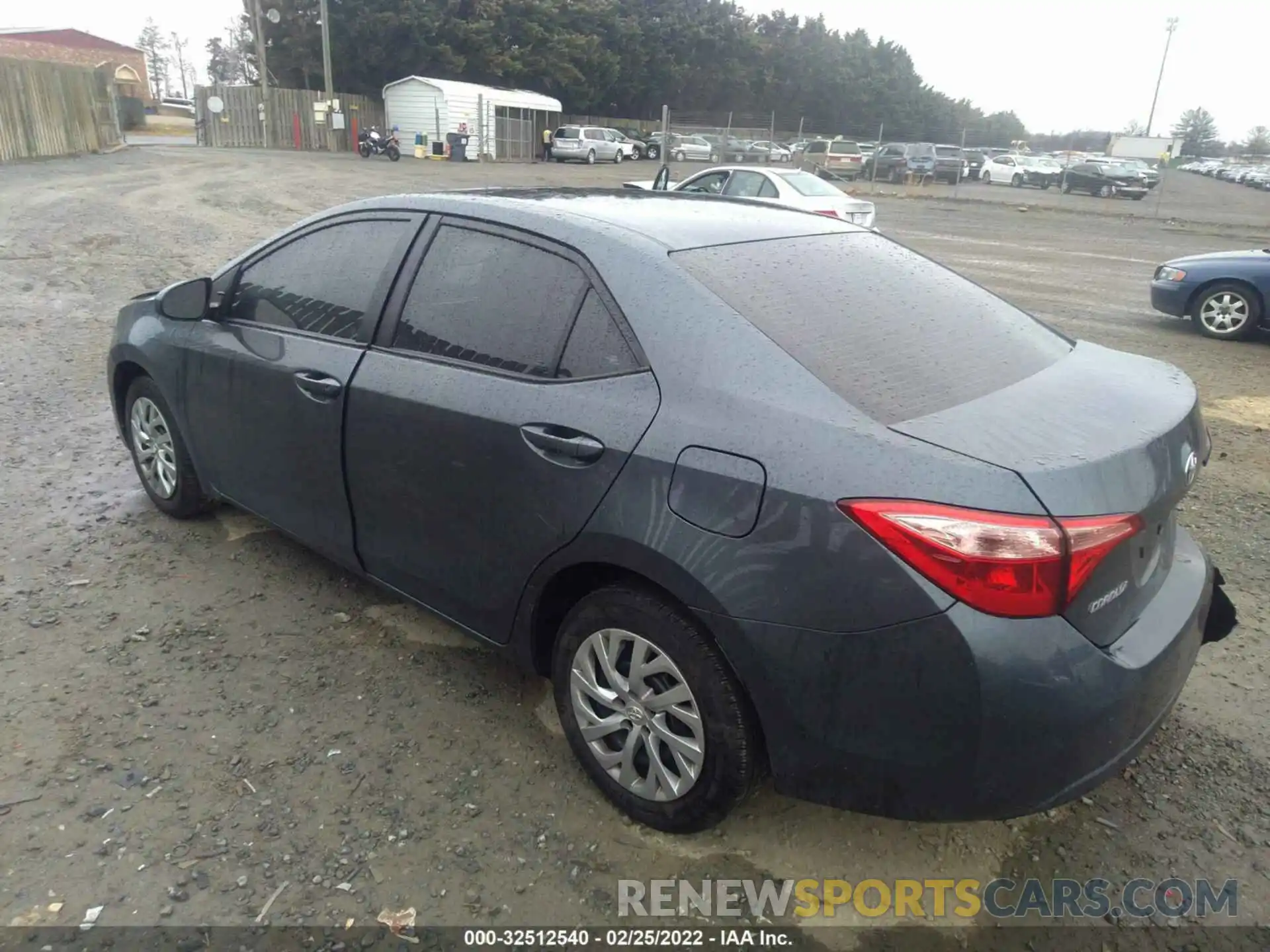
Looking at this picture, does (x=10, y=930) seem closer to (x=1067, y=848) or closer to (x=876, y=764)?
(x=876, y=764)

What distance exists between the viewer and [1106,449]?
2113mm

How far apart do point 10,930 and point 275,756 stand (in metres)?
0.78

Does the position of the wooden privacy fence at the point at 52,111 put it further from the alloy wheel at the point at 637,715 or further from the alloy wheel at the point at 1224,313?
the alloy wheel at the point at 637,715

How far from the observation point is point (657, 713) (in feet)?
8.02

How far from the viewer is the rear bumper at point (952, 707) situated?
1.93 meters

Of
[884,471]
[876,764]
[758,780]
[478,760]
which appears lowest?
[478,760]

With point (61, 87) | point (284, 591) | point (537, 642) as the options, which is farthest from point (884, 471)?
point (61, 87)

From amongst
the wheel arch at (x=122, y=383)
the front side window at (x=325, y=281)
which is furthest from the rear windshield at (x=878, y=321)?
the wheel arch at (x=122, y=383)

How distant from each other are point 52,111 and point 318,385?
28654mm

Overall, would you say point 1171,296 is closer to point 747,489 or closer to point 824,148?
point 747,489

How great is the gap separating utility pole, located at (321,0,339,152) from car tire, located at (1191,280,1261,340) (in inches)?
1437

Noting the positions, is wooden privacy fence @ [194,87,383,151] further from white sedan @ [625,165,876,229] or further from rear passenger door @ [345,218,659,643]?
rear passenger door @ [345,218,659,643]

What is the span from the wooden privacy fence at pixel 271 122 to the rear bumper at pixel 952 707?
42707 mm

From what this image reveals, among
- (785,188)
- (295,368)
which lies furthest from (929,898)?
(785,188)
